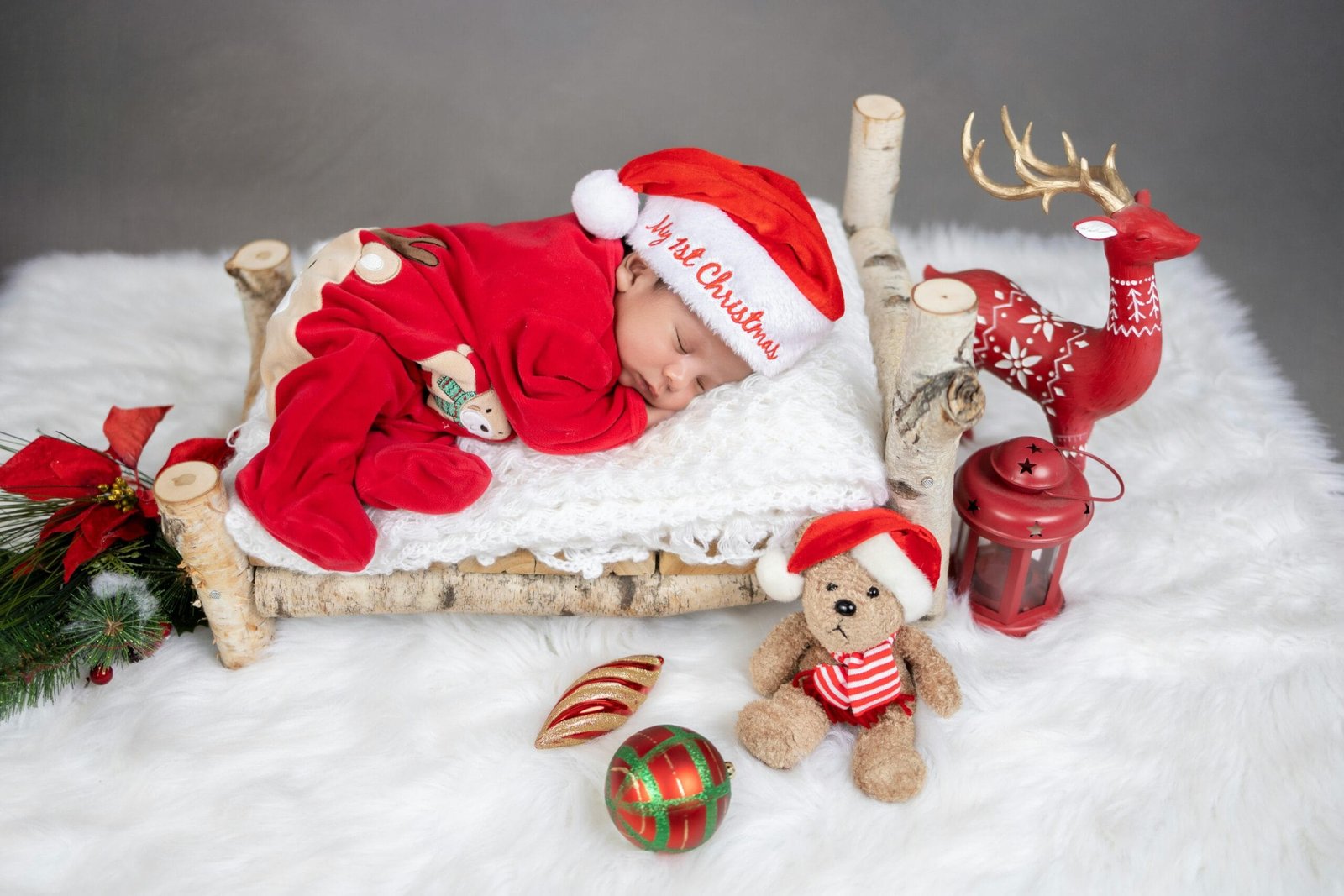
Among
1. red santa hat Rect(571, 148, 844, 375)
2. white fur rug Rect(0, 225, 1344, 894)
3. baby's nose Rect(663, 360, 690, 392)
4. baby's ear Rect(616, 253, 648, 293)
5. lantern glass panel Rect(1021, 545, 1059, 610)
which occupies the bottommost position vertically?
white fur rug Rect(0, 225, 1344, 894)

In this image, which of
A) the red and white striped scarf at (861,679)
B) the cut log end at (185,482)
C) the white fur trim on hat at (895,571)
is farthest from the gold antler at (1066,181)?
the cut log end at (185,482)

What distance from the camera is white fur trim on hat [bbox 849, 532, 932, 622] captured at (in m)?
2.05

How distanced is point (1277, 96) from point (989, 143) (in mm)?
936

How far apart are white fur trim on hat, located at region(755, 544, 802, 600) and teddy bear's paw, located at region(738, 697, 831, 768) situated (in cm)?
20

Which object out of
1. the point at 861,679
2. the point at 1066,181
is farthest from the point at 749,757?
the point at 1066,181

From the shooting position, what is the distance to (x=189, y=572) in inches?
88.0

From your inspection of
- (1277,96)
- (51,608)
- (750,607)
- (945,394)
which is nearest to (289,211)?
(51,608)

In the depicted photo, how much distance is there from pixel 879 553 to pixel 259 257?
1643mm

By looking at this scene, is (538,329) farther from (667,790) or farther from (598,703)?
(667,790)

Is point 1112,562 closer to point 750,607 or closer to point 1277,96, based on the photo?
point 750,607

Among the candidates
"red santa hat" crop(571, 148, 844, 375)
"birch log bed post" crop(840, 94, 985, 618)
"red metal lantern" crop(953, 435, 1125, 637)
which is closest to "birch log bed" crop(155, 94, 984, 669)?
"birch log bed post" crop(840, 94, 985, 618)

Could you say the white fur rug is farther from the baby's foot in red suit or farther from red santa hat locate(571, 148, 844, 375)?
red santa hat locate(571, 148, 844, 375)

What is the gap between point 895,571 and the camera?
2053mm

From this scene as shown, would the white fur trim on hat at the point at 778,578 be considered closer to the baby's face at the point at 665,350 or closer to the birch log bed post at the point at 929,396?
the birch log bed post at the point at 929,396
